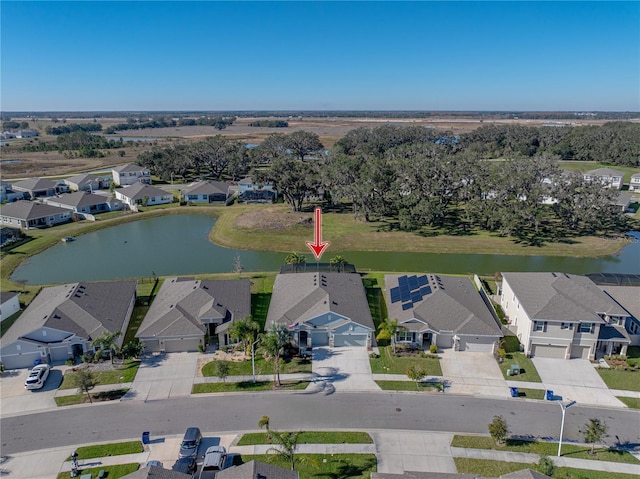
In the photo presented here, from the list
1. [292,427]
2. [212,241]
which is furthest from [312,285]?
[212,241]

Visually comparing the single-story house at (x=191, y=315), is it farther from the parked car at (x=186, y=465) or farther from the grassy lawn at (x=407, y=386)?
the grassy lawn at (x=407, y=386)

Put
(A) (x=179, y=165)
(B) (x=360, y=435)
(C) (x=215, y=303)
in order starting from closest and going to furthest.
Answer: (B) (x=360, y=435)
(C) (x=215, y=303)
(A) (x=179, y=165)

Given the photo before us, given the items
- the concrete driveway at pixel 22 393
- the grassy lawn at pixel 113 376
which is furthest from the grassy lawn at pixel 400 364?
the concrete driveway at pixel 22 393

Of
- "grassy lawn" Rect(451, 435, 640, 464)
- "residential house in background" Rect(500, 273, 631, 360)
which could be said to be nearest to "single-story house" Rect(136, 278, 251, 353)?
"grassy lawn" Rect(451, 435, 640, 464)

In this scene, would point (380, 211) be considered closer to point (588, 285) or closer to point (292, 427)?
point (588, 285)

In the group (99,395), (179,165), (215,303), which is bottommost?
(99,395)

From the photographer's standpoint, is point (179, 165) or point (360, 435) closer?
point (360, 435)

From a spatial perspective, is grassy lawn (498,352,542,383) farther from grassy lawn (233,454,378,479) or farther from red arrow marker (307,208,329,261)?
red arrow marker (307,208,329,261)
